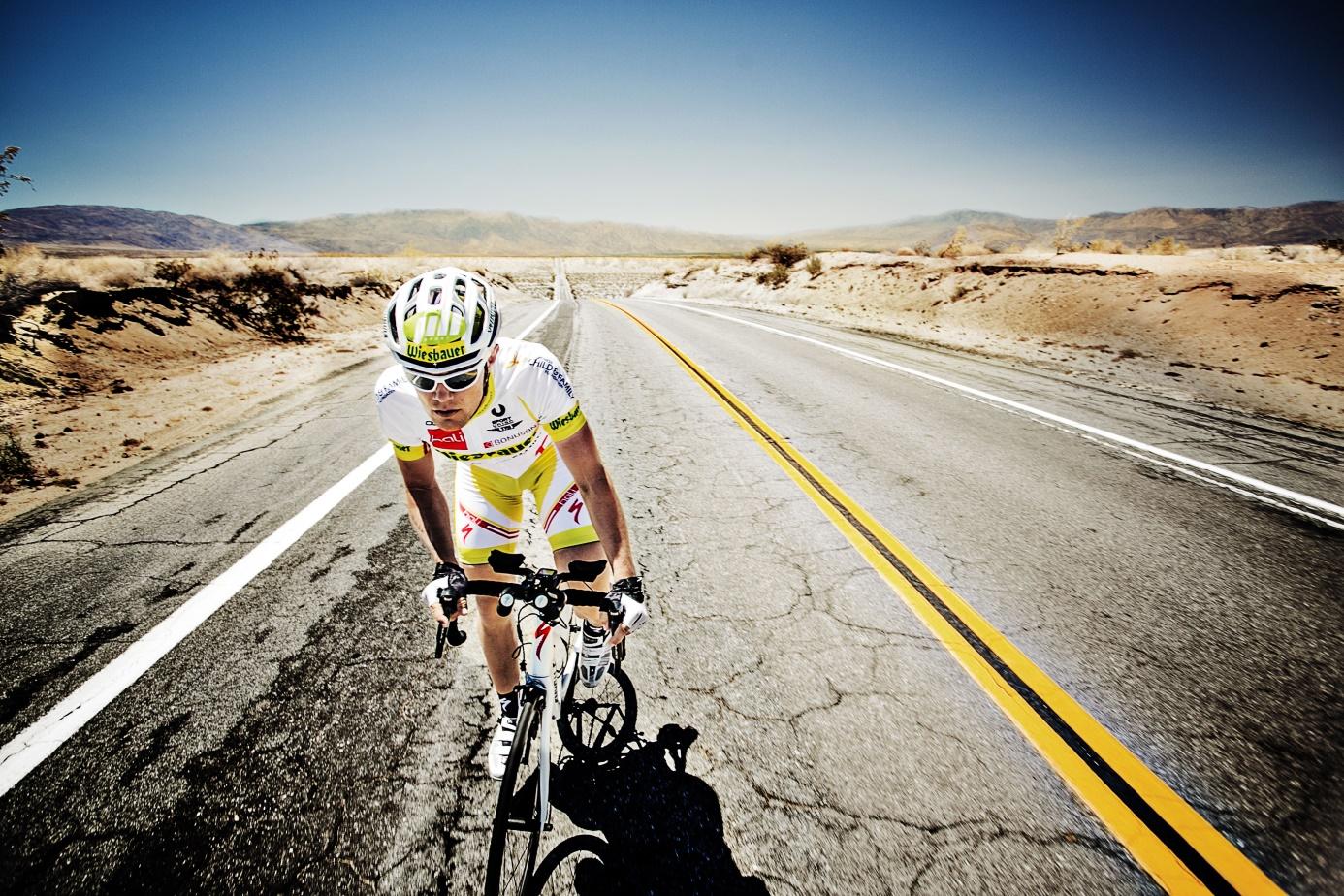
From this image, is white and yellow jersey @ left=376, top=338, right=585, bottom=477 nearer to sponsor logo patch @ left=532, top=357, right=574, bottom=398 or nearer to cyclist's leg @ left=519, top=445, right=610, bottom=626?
sponsor logo patch @ left=532, top=357, right=574, bottom=398

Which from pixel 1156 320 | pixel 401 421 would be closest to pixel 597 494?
pixel 401 421

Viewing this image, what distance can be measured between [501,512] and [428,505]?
1.13ft

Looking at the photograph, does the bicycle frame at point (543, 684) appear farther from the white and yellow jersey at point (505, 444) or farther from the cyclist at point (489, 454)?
the white and yellow jersey at point (505, 444)

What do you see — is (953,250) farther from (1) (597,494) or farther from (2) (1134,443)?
(1) (597,494)

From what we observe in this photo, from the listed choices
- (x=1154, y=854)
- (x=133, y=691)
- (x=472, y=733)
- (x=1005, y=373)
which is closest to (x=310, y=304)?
(x=133, y=691)

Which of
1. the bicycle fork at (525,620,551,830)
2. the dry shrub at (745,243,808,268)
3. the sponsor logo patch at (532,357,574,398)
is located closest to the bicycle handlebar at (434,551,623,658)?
the bicycle fork at (525,620,551,830)

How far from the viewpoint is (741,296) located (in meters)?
26.8

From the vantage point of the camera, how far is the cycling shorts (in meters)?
2.33

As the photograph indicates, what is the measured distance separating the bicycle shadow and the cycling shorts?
37.7 inches

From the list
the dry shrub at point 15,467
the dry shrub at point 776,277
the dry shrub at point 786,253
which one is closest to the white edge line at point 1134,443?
the dry shrub at point 15,467

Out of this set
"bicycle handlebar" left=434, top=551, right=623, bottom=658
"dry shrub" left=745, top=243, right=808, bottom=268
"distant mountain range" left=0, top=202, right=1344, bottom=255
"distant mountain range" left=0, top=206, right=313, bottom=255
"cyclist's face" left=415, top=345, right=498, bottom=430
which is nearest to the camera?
"bicycle handlebar" left=434, top=551, right=623, bottom=658

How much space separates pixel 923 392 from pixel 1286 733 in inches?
236

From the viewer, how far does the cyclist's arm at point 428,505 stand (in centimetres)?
209

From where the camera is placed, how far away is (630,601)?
70.6 inches
